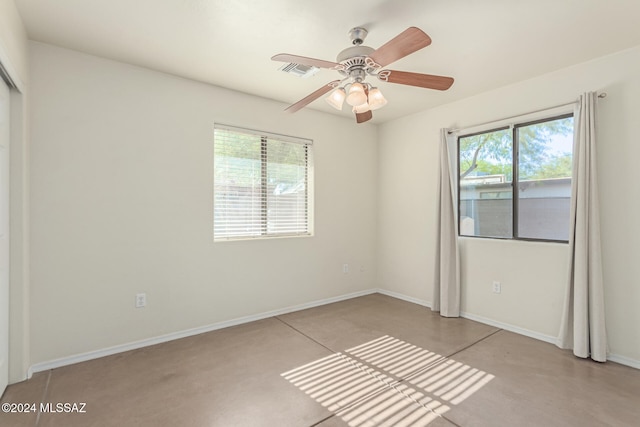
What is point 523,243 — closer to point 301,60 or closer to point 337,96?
Result: point 337,96

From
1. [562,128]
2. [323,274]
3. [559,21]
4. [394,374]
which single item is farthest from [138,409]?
[562,128]

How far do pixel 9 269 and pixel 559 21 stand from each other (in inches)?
164

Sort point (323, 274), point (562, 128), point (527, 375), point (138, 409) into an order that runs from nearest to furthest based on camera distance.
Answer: point (138, 409), point (527, 375), point (562, 128), point (323, 274)

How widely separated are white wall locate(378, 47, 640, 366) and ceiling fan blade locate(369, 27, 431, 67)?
204 centimetres

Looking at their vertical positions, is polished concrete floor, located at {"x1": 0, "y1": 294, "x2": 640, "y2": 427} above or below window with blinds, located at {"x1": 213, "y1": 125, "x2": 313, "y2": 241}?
below

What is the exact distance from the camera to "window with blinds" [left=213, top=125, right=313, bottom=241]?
3.32m

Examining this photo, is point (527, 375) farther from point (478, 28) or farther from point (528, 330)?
point (478, 28)

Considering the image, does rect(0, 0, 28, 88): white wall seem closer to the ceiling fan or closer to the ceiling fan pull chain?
the ceiling fan

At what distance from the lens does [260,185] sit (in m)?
3.59

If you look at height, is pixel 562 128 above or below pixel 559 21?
below

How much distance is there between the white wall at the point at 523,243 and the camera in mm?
2500

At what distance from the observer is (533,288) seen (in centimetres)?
305

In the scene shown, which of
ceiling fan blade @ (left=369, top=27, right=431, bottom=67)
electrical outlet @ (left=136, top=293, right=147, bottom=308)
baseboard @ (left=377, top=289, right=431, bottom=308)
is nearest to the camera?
ceiling fan blade @ (left=369, top=27, right=431, bottom=67)

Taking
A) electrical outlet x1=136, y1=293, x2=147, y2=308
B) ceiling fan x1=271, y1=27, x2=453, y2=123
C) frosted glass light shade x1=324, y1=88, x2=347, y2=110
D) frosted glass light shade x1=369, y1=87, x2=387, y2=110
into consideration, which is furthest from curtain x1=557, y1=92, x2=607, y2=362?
electrical outlet x1=136, y1=293, x2=147, y2=308
